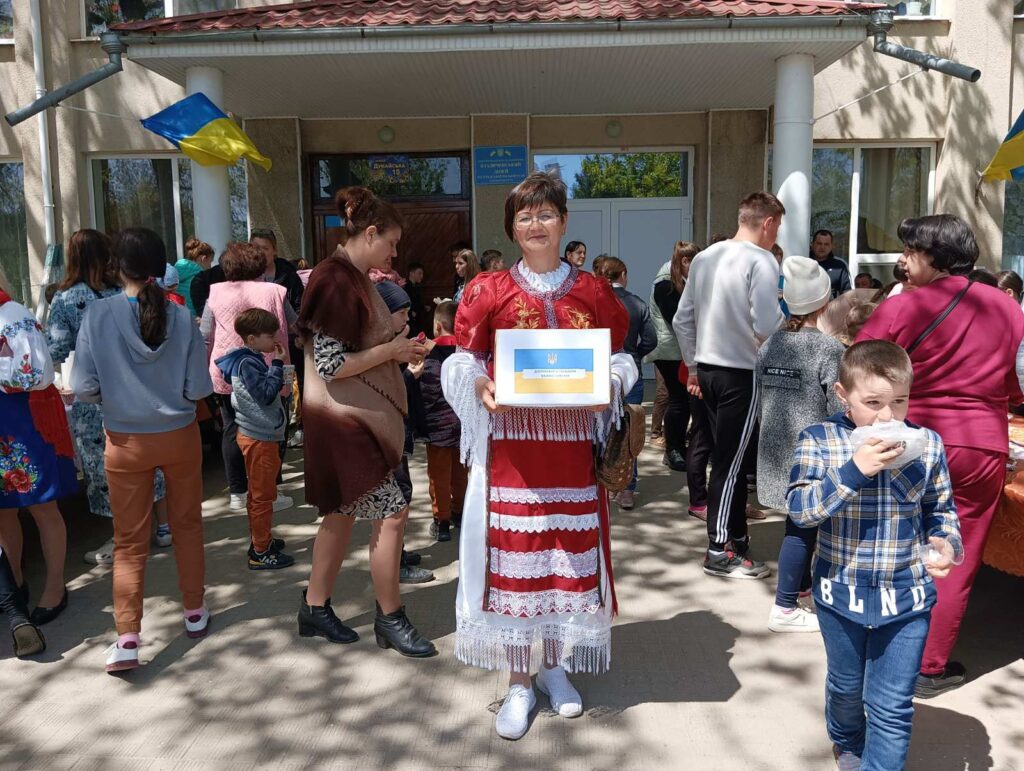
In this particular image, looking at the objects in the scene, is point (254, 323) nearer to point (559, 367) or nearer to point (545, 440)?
point (545, 440)

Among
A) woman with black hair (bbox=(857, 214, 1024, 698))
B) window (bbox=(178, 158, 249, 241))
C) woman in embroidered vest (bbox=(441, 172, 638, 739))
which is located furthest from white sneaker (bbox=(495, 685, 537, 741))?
window (bbox=(178, 158, 249, 241))

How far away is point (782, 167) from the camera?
756 centimetres

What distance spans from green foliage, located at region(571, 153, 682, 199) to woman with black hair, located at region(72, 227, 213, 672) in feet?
26.8

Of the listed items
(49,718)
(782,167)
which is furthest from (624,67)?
(49,718)

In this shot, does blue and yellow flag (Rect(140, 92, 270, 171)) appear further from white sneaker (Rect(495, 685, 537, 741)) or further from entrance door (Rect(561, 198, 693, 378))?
white sneaker (Rect(495, 685, 537, 741))

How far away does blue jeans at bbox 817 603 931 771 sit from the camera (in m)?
2.38

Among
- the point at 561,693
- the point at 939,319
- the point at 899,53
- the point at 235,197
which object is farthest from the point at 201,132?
the point at 939,319

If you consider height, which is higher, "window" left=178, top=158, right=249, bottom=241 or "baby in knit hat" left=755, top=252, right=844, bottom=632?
"window" left=178, top=158, right=249, bottom=241

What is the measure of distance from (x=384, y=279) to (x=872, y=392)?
7.67 ft

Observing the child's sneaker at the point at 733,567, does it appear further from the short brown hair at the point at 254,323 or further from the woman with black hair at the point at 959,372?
the short brown hair at the point at 254,323

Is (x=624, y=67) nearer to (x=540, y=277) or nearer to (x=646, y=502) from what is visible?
(x=646, y=502)

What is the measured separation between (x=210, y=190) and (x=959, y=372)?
6606 mm

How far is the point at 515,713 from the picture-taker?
118 inches

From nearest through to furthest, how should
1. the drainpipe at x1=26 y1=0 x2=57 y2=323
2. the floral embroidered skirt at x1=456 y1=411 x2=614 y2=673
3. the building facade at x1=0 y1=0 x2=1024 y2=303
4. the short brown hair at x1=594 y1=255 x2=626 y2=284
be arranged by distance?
the floral embroidered skirt at x1=456 y1=411 x2=614 y2=673 → the short brown hair at x1=594 y1=255 x2=626 y2=284 → the building facade at x1=0 y1=0 x2=1024 y2=303 → the drainpipe at x1=26 y1=0 x2=57 y2=323
